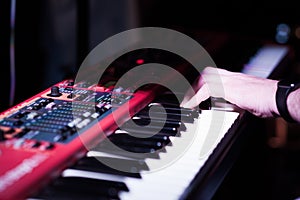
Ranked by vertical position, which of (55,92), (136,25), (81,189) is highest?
(136,25)

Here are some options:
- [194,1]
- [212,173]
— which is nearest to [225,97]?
[212,173]

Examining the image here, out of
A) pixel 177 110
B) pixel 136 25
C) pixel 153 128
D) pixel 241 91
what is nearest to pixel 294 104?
pixel 241 91

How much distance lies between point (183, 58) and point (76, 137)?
69 cm

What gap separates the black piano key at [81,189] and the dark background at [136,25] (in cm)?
83

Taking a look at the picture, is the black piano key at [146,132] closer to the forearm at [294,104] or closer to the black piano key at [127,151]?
the black piano key at [127,151]

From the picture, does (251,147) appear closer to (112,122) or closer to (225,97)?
(225,97)

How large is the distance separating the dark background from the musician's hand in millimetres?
425

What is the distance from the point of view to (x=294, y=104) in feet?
4.13

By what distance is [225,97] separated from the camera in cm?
126

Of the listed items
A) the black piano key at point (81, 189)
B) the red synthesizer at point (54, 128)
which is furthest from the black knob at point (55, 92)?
the black piano key at point (81, 189)

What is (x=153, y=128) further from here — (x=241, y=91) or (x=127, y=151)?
(x=241, y=91)

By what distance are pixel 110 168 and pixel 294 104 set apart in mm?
630

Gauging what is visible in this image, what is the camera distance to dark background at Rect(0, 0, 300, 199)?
169 cm

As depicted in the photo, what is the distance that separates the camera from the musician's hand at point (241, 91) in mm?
1243
